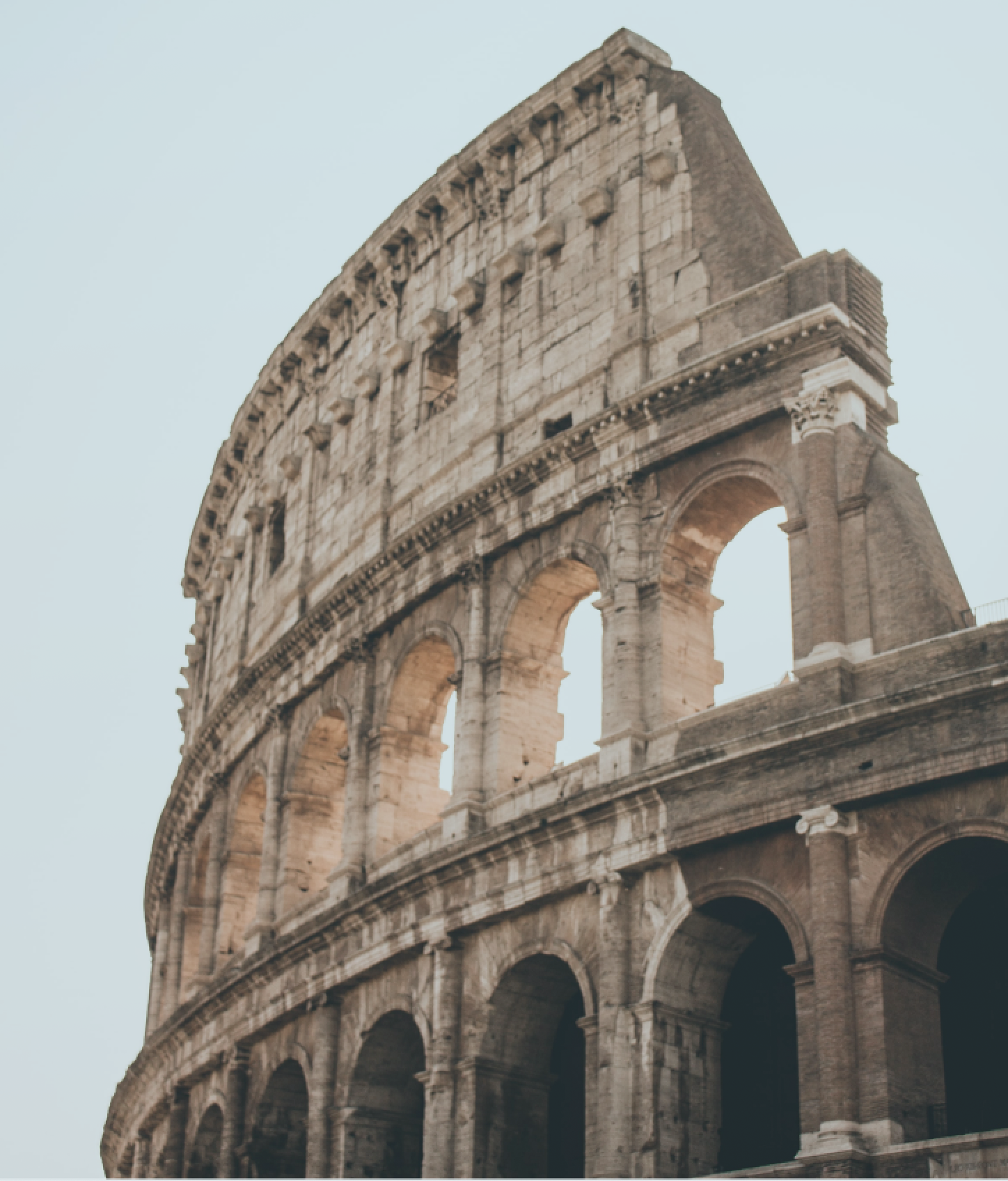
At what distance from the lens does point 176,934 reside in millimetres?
31188

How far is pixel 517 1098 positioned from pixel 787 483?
738cm

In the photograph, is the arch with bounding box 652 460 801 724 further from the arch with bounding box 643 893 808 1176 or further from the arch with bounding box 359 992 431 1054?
the arch with bounding box 359 992 431 1054

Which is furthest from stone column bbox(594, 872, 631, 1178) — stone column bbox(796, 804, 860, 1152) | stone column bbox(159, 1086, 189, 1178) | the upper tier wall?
stone column bbox(159, 1086, 189, 1178)

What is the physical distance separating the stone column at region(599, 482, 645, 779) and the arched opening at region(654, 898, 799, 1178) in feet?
6.80

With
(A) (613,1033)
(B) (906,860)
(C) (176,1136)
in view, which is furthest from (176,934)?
(B) (906,860)

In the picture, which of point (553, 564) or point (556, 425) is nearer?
point (553, 564)

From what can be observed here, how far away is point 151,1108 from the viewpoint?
28953mm

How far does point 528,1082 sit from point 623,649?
4.93 meters

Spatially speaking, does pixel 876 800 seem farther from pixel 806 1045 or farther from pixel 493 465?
pixel 493 465

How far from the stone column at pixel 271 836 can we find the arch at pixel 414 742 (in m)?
2.92

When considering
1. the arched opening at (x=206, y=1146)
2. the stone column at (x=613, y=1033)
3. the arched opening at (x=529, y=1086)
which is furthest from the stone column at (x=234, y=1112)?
the stone column at (x=613, y=1033)

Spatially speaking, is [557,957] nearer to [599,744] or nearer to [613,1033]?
[613,1033]

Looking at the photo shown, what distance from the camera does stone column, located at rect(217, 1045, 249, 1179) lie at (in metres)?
24.1

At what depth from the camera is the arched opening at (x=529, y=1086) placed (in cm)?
1952
